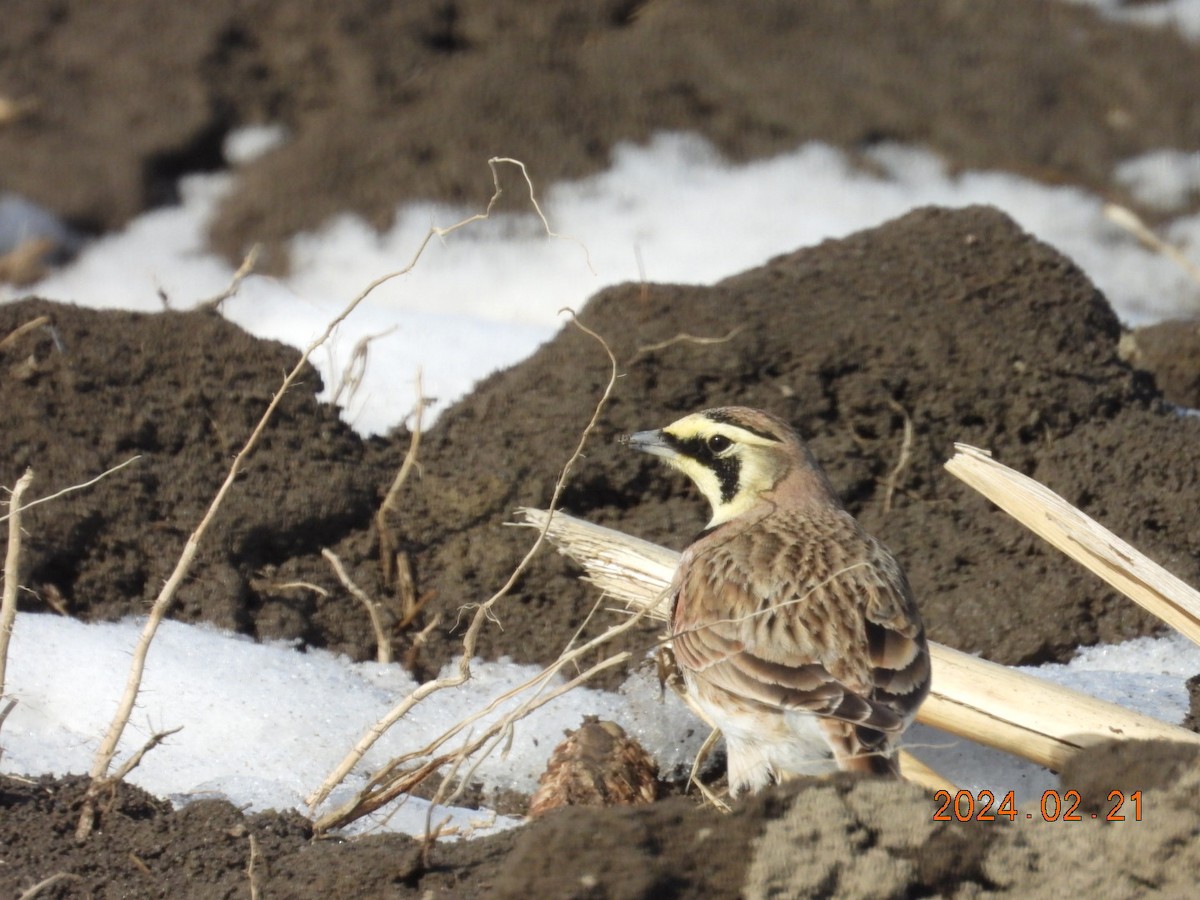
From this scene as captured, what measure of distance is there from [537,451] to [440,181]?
10.6ft

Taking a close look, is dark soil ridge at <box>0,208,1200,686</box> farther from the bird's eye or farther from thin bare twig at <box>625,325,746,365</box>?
the bird's eye

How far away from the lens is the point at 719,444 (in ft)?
14.3

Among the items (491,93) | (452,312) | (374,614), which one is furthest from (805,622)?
(491,93)

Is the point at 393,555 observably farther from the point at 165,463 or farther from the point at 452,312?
the point at 452,312

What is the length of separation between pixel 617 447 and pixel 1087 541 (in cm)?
171

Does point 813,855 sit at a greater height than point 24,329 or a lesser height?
lesser

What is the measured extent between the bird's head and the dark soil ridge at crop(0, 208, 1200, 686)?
0.66 metres

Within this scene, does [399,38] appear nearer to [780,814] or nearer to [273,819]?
[273,819]

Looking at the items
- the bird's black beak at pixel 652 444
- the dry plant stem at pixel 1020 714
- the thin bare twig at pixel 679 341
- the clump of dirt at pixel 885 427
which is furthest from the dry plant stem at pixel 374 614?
the thin bare twig at pixel 679 341

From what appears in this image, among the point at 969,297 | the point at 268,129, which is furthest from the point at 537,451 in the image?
the point at 268,129

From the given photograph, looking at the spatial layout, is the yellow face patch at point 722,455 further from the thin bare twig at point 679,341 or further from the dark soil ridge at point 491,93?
the dark soil ridge at point 491,93

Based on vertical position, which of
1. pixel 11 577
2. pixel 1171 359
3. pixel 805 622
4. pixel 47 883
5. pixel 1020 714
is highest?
pixel 11 577

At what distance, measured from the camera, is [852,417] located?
5367 mm
